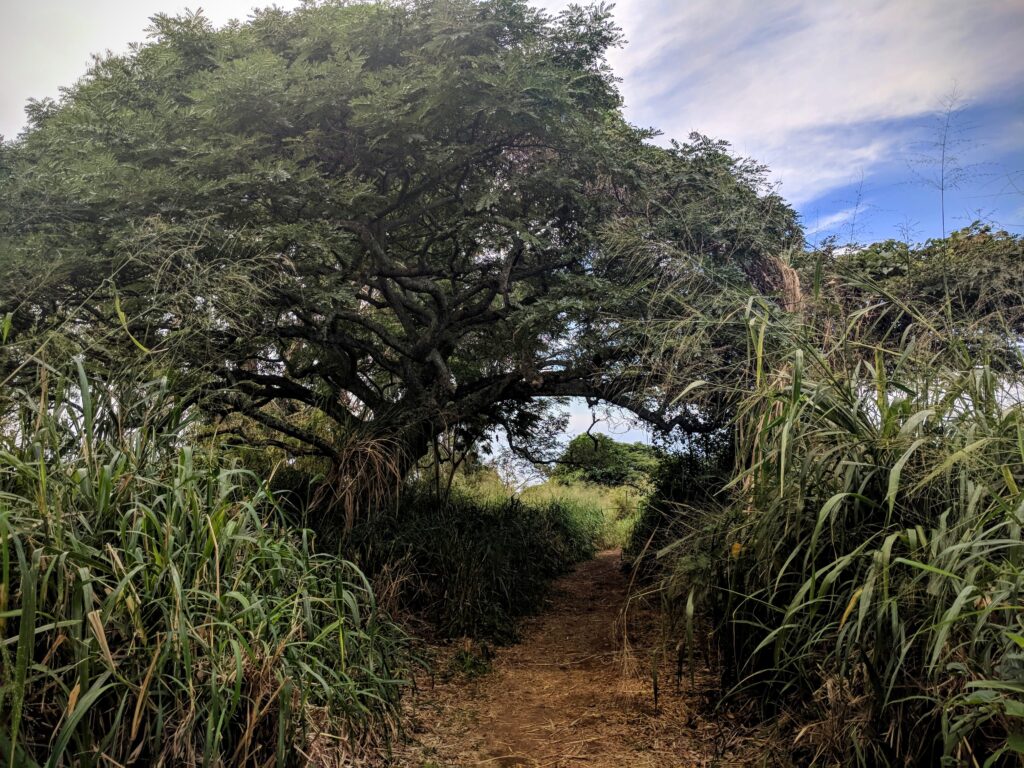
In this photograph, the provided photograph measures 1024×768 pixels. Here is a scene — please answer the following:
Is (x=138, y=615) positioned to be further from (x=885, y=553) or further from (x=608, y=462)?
(x=608, y=462)

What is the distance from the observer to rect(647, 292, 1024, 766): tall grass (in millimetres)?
2029

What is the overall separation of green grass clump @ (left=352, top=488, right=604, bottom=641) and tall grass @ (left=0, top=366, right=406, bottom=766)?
2184 millimetres

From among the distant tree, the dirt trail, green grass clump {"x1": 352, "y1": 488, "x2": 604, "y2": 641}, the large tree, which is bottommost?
the dirt trail

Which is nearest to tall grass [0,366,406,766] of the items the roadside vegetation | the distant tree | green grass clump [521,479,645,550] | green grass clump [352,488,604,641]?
the roadside vegetation

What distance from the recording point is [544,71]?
518cm

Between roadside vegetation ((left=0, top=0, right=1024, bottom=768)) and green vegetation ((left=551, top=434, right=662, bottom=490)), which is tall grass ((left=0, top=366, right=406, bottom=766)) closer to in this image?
roadside vegetation ((left=0, top=0, right=1024, bottom=768))

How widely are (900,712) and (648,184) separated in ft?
15.6

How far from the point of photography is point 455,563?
5328mm


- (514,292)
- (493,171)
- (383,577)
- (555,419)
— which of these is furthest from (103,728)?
(555,419)

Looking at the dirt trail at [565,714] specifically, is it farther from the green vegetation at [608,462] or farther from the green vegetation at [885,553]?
the green vegetation at [608,462]

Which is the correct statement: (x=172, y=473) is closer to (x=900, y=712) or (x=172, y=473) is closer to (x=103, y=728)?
(x=103, y=728)

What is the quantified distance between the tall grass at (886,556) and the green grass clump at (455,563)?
92.7 inches

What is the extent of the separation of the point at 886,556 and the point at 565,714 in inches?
91.1

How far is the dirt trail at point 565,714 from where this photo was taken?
127 inches
